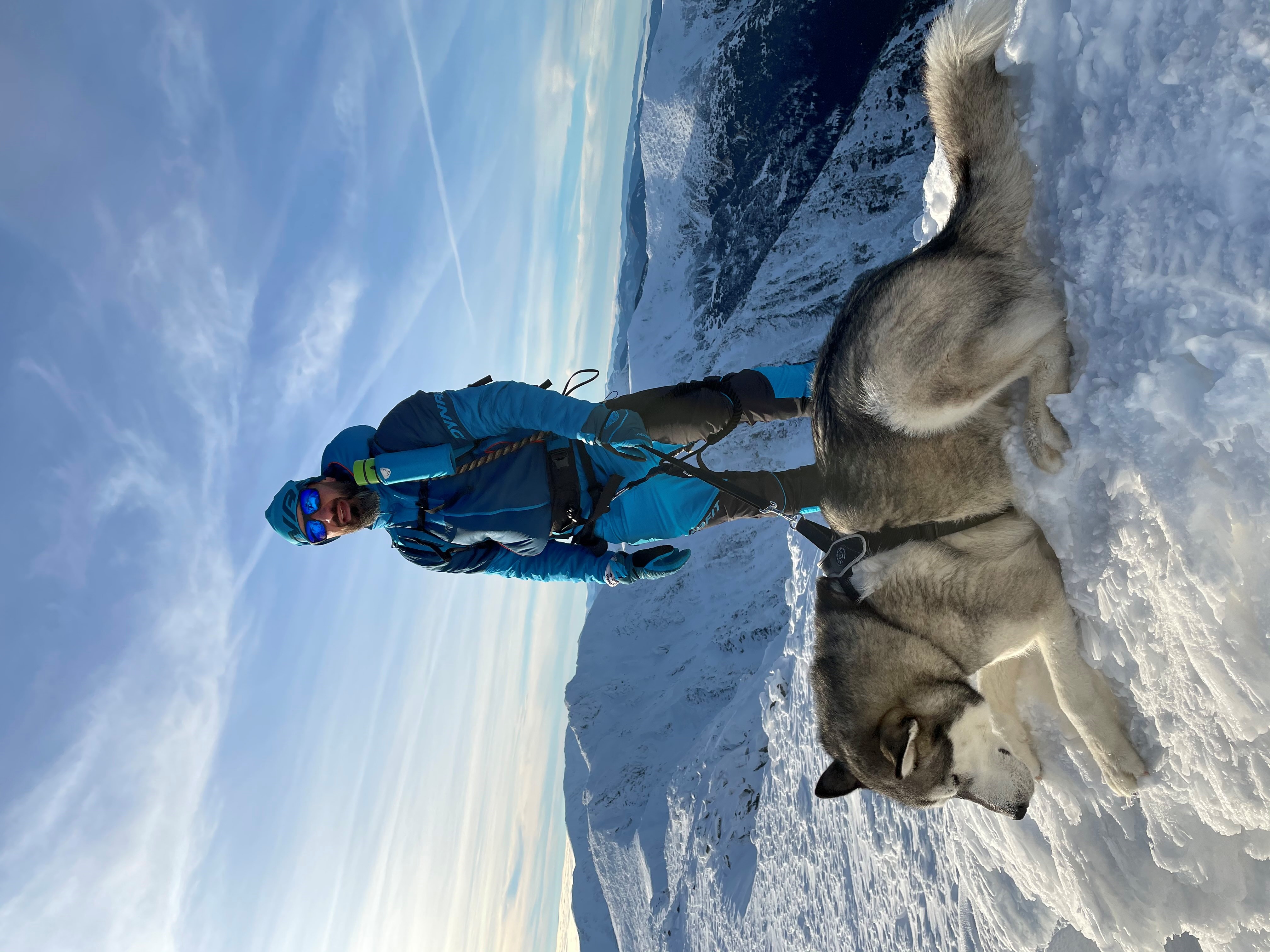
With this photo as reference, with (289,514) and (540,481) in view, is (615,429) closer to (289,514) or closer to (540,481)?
(540,481)

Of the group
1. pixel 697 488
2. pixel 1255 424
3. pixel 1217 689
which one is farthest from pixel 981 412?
pixel 697 488

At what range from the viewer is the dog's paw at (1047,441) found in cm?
302

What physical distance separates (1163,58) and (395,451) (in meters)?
4.93

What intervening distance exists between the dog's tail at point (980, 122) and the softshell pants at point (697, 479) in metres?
1.90

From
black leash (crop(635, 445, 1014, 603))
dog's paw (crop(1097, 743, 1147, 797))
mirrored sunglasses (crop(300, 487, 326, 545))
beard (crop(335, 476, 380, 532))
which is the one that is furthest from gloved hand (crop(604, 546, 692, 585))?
dog's paw (crop(1097, 743, 1147, 797))

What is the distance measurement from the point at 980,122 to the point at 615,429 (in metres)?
2.81

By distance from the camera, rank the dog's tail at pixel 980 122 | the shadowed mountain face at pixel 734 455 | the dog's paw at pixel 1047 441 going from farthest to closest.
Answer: the shadowed mountain face at pixel 734 455 → the dog's tail at pixel 980 122 → the dog's paw at pixel 1047 441

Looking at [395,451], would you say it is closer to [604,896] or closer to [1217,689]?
[1217,689]

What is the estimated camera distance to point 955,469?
333cm

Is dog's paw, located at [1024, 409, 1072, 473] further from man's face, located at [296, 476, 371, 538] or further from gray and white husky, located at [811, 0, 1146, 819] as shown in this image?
man's face, located at [296, 476, 371, 538]

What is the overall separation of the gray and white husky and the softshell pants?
46.0 inches

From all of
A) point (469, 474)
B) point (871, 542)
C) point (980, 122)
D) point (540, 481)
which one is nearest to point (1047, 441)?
point (871, 542)

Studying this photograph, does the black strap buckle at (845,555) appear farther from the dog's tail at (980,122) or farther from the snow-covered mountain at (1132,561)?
the dog's tail at (980,122)

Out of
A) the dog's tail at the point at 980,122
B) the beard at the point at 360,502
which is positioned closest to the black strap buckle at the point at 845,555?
the dog's tail at the point at 980,122
